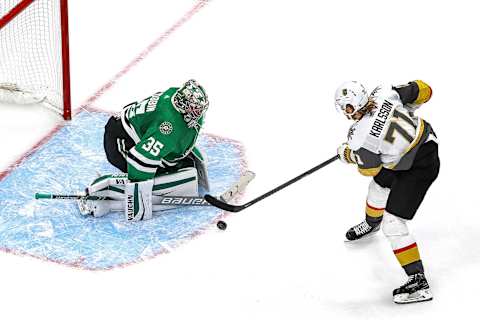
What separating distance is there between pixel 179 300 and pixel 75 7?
3.24 meters

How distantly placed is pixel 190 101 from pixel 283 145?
41.4 inches

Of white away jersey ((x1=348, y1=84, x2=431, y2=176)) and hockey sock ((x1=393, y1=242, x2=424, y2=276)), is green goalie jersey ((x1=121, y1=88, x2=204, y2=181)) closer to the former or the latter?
white away jersey ((x1=348, y1=84, x2=431, y2=176))

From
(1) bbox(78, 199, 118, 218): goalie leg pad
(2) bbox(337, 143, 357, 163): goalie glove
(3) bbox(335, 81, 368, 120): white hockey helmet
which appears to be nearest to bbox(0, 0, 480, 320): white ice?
(1) bbox(78, 199, 118, 218): goalie leg pad

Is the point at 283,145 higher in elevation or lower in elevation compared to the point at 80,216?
higher

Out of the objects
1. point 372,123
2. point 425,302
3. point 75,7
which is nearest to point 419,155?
point 372,123

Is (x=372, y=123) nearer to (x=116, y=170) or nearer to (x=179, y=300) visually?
(x=179, y=300)

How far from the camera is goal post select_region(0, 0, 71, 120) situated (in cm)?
579

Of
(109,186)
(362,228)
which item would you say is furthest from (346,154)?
(109,186)

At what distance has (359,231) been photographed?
4777 mm

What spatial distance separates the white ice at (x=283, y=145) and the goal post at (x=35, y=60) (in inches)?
4.1

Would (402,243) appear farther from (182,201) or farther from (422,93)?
(182,201)

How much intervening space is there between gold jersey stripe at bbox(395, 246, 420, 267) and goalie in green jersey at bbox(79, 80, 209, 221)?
3.83 ft

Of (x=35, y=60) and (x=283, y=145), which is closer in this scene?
(x=283, y=145)

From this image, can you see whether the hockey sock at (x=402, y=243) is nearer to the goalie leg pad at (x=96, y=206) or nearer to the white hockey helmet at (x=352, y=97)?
the white hockey helmet at (x=352, y=97)
